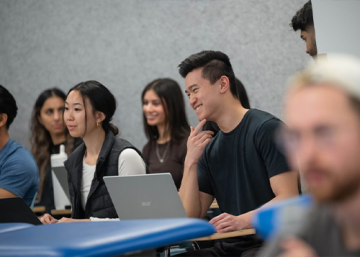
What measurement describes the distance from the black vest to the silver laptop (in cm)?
47

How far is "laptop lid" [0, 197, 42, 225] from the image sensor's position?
205cm

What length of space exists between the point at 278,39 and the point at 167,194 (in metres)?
2.01

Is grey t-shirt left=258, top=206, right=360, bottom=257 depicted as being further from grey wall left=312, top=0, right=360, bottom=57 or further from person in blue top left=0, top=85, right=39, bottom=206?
person in blue top left=0, top=85, right=39, bottom=206

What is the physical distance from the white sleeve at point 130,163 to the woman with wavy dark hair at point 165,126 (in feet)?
3.45

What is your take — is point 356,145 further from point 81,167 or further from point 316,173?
point 81,167

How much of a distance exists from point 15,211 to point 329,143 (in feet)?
5.53

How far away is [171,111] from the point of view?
4.20m

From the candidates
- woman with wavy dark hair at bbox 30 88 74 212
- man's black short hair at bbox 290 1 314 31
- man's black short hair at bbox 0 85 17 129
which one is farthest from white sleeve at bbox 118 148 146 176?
woman with wavy dark hair at bbox 30 88 74 212

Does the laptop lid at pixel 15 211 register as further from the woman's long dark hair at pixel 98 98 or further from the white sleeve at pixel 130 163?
the woman's long dark hair at pixel 98 98

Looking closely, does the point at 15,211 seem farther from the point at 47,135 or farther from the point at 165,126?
the point at 47,135

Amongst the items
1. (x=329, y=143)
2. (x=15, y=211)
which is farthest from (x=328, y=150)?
(x=15, y=211)

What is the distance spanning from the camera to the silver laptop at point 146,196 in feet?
7.45

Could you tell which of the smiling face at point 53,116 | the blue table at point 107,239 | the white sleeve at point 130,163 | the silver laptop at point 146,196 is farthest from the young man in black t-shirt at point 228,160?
the smiling face at point 53,116

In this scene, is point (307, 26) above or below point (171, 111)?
above
